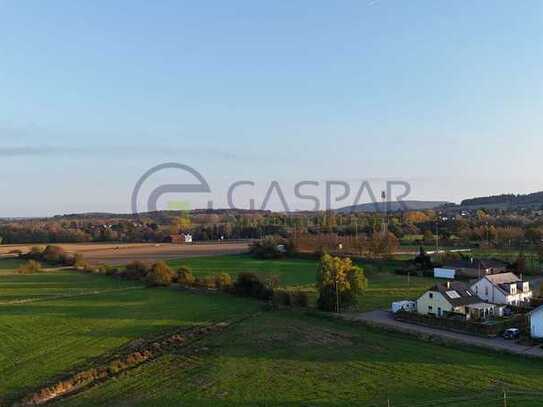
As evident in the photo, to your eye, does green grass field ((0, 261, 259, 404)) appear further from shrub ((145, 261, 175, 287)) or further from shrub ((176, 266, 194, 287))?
shrub ((176, 266, 194, 287))

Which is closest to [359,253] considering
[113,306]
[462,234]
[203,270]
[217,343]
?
[203,270]

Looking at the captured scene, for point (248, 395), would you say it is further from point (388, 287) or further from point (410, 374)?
point (388, 287)

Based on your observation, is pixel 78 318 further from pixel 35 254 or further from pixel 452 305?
pixel 35 254

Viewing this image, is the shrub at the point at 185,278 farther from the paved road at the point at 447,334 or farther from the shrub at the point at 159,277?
the paved road at the point at 447,334

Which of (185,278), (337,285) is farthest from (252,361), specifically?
(185,278)

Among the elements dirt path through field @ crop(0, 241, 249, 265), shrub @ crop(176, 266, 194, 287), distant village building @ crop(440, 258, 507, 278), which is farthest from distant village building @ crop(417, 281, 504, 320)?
dirt path through field @ crop(0, 241, 249, 265)

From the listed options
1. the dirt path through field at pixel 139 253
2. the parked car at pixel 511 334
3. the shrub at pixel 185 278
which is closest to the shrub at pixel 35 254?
the dirt path through field at pixel 139 253
